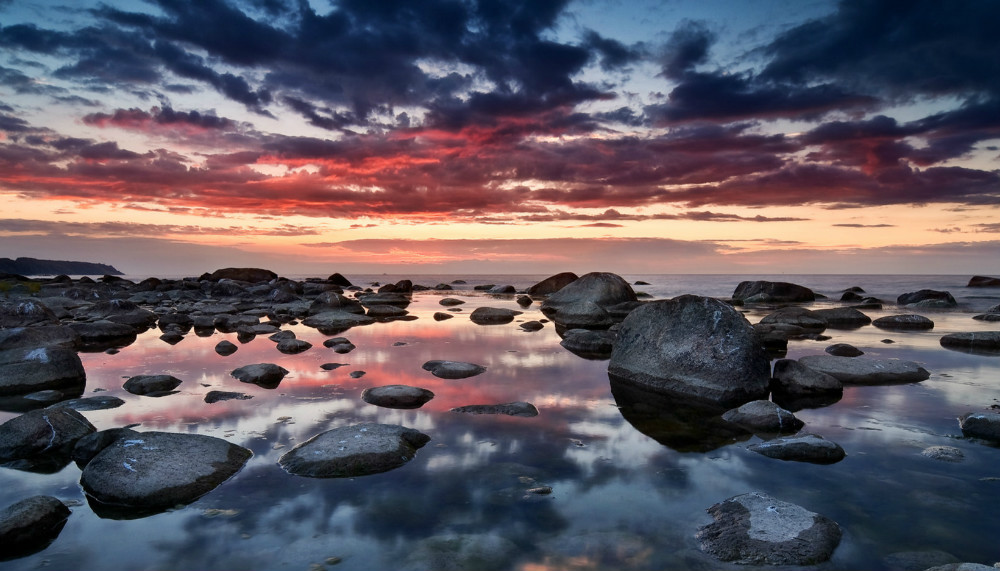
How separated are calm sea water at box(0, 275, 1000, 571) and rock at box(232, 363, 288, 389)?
1.19 ft

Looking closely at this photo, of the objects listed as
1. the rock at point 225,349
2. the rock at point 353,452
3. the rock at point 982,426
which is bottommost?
the rock at point 225,349

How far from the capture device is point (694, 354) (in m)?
9.56

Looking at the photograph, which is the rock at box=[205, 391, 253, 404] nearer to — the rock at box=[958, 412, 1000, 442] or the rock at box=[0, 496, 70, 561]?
the rock at box=[0, 496, 70, 561]

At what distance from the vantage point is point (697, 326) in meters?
9.84

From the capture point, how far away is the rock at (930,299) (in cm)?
2811

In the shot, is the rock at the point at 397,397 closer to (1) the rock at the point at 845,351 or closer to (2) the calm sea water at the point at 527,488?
(2) the calm sea water at the point at 527,488

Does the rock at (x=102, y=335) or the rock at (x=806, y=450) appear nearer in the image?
the rock at (x=806, y=450)

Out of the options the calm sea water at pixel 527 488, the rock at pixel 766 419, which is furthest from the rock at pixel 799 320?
the rock at pixel 766 419

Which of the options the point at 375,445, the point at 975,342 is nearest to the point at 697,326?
the point at 375,445

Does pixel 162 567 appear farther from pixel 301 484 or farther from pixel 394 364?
pixel 394 364

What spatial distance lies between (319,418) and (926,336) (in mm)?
17567

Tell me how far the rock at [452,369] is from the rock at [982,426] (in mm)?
7695

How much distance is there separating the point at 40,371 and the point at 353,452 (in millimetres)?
7685

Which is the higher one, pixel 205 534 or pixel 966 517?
pixel 966 517
